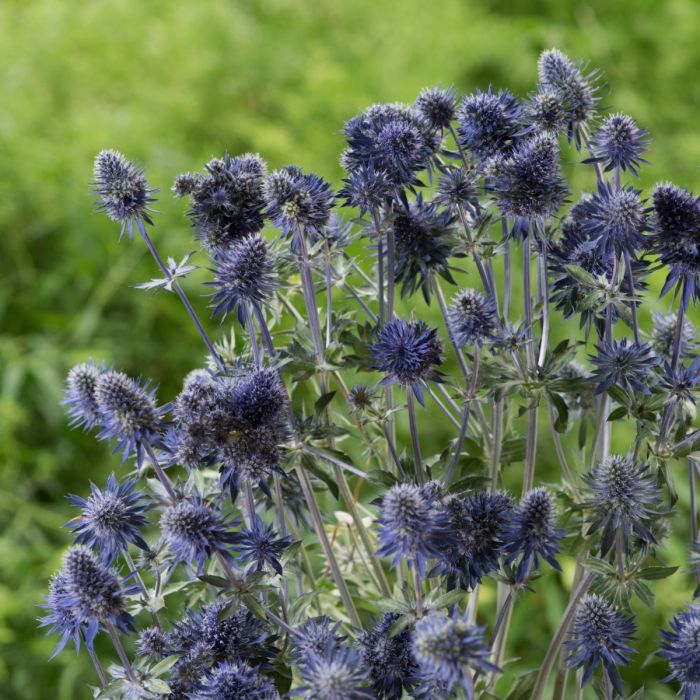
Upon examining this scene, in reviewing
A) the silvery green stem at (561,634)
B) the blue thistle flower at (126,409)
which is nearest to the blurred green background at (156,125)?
the silvery green stem at (561,634)

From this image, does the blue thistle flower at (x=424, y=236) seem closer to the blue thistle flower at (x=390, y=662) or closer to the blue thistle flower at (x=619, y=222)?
the blue thistle flower at (x=619, y=222)

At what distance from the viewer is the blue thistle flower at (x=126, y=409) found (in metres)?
0.64

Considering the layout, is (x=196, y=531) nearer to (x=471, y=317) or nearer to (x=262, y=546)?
(x=262, y=546)

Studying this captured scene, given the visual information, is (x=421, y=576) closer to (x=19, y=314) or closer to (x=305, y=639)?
(x=305, y=639)

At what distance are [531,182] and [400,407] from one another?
20 cm

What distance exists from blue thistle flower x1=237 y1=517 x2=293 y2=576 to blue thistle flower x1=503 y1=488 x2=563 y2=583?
17 centimetres

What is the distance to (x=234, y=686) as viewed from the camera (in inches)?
23.9

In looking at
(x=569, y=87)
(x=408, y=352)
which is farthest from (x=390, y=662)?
(x=569, y=87)

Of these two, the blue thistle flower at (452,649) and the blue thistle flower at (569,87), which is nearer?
the blue thistle flower at (452,649)

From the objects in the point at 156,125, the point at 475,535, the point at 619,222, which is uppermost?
the point at 156,125

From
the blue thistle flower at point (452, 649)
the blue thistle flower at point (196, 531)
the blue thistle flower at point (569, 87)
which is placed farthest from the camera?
the blue thistle flower at point (569, 87)

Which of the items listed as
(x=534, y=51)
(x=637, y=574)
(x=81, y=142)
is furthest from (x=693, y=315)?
(x=81, y=142)

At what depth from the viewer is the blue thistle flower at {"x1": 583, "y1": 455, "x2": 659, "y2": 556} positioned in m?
0.66

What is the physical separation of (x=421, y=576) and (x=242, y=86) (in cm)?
197
